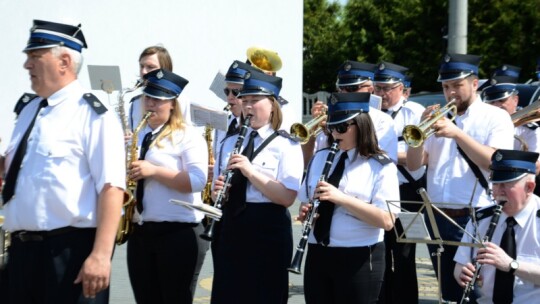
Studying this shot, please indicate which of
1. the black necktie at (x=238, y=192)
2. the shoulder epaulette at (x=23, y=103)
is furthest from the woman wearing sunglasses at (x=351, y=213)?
the shoulder epaulette at (x=23, y=103)

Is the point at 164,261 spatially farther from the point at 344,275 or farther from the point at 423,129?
the point at 423,129

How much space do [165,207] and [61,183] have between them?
189 centimetres

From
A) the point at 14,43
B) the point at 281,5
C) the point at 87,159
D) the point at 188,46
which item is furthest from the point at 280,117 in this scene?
the point at 281,5

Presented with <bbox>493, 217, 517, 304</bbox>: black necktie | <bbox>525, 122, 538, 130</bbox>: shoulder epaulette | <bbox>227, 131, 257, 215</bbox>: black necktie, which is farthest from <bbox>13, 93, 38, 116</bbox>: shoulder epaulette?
<bbox>525, 122, 538, 130</bbox>: shoulder epaulette

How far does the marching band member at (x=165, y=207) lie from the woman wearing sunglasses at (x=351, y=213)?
0.87 m

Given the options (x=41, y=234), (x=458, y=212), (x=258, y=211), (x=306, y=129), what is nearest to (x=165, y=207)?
(x=258, y=211)

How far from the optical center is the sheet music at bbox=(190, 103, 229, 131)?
7434 mm

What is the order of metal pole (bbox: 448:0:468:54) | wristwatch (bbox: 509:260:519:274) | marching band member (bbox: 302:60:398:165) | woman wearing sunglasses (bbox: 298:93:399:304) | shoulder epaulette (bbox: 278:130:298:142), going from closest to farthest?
wristwatch (bbox: 509:260:519:274), woman wearing sunglasses (bbox: 298:93:399:304), shoulder epaulette (bbox: 278:130:298:142), marching band member (bbox: 302:60:398:165), metal pole (bbox: 448:0:468:54)

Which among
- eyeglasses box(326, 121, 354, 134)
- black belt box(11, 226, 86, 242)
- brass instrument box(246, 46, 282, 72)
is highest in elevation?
brass instrument box(246, 46, 282, 72)

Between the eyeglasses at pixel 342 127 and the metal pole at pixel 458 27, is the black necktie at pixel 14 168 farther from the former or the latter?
the metal pole at pixel 458 27

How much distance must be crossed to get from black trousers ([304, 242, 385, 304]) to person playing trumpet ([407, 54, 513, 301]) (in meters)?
1.08

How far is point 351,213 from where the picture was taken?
254 inches

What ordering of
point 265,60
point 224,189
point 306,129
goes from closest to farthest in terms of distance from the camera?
point 224,189, point 306,129, point 265,60

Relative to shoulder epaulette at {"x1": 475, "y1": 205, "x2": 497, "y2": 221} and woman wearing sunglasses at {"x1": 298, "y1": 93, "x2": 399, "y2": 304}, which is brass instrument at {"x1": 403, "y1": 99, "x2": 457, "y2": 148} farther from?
shoulder epaulette at {"x1": 475, "y1": 205, "x2": 497, "y2": 221}
